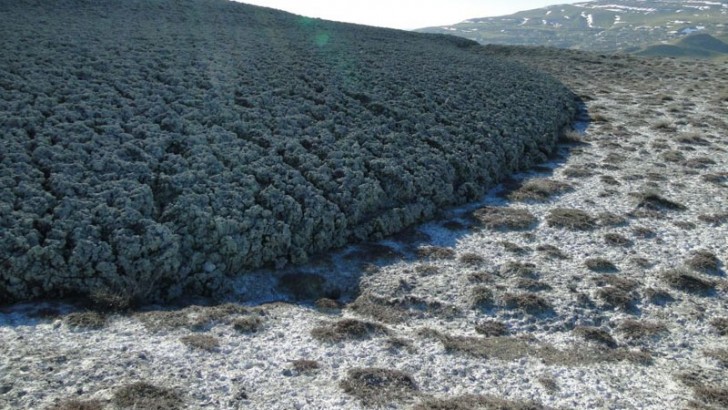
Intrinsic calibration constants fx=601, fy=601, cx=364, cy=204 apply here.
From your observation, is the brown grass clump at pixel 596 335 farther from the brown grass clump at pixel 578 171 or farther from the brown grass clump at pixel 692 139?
the brown grass clump at pixel 692 139

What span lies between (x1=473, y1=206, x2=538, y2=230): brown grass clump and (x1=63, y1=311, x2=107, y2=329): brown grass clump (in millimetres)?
15382

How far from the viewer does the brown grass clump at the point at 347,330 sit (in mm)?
15773

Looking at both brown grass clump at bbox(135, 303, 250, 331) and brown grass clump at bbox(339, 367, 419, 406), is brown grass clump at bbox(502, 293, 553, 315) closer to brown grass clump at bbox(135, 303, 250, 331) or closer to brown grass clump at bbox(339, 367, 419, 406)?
brown grass clump at bbox(339, 367, 419, 406)

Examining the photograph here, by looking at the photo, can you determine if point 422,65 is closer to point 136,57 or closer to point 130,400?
point 136,57

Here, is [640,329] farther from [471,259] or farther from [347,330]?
[347,330]

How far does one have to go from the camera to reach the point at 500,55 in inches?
2953

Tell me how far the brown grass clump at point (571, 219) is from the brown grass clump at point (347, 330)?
1169 centimetres

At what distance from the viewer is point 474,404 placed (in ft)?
43.3

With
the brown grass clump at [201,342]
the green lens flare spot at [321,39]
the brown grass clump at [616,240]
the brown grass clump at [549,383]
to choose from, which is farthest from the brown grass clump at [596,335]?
the green lens flare spot at [321,39]

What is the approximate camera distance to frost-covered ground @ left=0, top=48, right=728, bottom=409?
13.2 m

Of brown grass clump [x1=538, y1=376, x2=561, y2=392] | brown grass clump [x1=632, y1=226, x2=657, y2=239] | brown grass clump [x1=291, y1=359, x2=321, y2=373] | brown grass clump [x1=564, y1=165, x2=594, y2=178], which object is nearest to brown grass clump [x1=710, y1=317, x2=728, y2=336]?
brown grass clump [x1=538, y1=376, x2=561, y2=392]

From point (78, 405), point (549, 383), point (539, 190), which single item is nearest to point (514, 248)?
point (539, 190)

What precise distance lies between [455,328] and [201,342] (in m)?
7.10

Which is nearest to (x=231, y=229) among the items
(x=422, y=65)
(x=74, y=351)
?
(x=74, y=351)
